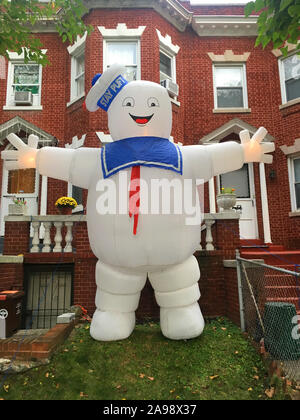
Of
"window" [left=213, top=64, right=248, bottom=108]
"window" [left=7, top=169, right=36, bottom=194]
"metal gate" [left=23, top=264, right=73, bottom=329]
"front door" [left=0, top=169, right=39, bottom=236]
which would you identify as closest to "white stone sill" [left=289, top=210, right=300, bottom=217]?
"window" [left=213, top=64, right=248, bottom=108]

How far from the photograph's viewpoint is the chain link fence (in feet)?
11.1

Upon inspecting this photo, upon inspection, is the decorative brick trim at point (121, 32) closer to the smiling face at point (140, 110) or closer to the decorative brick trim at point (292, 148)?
the decorative brick trim at point (292, 148)

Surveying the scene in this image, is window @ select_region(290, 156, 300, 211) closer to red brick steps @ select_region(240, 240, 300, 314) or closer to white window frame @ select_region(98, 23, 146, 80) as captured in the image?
red brick steps @ select_region(240, 240, 300, 314)

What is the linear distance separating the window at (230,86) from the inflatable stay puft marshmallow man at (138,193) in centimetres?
677

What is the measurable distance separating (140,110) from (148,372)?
10.1 feet

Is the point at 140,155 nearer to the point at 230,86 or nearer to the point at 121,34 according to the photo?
the point at 121,34

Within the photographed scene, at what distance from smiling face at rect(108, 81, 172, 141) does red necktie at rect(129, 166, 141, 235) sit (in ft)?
1.72

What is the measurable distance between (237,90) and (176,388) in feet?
30.9

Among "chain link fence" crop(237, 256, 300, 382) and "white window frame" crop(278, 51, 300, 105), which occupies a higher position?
"white window frame" crop(278, 51, 300, 105)

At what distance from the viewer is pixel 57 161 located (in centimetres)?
365

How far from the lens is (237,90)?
9.73m

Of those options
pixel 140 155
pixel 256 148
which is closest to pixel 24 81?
pixel 140 155

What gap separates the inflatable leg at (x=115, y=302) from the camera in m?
3.59

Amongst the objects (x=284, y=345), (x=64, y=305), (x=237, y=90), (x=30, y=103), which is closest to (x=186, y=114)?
(x=237, y=90)
